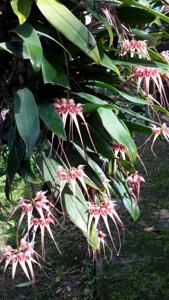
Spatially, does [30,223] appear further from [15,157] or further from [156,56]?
[156,56]

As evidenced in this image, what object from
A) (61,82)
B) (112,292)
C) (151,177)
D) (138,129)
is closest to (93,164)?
(138,129)

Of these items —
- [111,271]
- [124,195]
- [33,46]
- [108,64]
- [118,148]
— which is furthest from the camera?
[111,271]

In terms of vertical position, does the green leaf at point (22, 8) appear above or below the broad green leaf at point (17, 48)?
above

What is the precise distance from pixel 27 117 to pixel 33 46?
0.62 ft

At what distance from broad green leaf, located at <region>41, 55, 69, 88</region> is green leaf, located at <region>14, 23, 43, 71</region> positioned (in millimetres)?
31

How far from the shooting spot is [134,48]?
1491mm

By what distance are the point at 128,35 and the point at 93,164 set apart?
42 cm

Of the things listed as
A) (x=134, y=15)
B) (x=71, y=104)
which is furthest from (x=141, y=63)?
(x=71, y=104)

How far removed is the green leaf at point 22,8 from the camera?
4.40ft

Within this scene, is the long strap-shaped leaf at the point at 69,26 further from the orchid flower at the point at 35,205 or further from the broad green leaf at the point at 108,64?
the orchid flower at the point at 35,205

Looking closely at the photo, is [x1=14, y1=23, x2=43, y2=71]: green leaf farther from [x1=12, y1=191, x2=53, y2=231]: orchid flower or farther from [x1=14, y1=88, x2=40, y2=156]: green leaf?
[x1=12, y1=191, x2=53, y2=231]: orchid flower

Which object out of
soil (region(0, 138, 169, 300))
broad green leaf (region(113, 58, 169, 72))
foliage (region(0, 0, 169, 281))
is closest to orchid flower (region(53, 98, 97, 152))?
foliage (region(0, 0, 169, 281))

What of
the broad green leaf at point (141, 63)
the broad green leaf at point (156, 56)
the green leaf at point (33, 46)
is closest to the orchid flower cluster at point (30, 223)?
the green leaf at point (33, 46)

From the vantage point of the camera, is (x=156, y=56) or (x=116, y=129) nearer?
(x=116, y=129)
